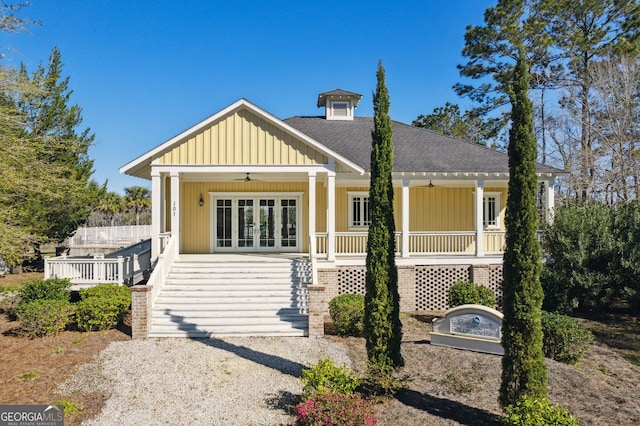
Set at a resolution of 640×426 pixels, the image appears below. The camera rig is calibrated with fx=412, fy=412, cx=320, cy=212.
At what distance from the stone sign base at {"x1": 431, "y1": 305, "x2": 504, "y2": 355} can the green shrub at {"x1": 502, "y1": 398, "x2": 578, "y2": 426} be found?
3.25 meters

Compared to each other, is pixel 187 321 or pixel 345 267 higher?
pixel 345 267

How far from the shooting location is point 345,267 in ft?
43.8

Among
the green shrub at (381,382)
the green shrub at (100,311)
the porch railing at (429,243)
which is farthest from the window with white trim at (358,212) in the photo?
the green shrub at (381,382)

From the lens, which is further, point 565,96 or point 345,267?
point 565,96

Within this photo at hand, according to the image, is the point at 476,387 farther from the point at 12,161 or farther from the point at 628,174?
the point at 628,174

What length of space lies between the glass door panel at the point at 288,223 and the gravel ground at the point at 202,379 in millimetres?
6377

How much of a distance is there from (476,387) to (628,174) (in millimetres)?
21240

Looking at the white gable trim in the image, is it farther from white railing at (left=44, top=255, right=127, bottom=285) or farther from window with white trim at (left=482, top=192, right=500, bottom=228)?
window with white trim at (left=482, top=192, right=500, bottom=228)

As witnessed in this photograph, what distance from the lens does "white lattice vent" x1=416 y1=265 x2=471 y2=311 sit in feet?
44.5

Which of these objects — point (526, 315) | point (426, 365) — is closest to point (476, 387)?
point (426, 365)

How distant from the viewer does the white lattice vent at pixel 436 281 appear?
13.6 metres

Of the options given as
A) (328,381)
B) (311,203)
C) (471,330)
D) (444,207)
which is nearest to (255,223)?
(311,203)

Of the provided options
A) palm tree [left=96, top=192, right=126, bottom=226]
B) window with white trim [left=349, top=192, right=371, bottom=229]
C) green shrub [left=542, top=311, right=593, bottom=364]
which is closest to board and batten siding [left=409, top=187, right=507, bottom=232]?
window with white trim [left=349, top=192, right=371, bottom=229]

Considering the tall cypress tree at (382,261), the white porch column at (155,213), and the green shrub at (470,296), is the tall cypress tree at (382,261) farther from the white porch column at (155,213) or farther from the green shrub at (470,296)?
the white porch column at (155,213)
